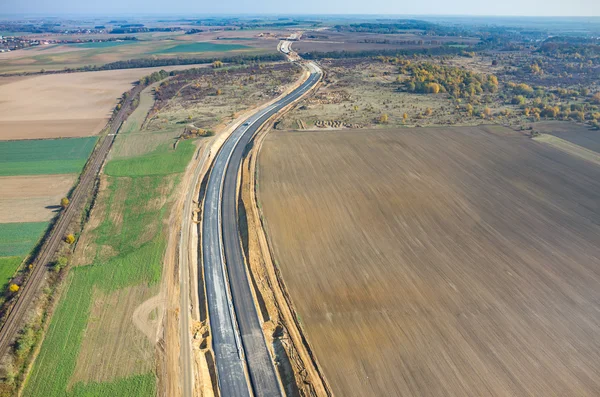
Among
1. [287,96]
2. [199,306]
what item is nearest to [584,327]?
[199,306]

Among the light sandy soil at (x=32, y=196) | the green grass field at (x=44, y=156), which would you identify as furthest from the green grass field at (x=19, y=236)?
the green grass field at (x=44, y=156)

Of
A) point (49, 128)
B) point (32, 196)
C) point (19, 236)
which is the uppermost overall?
point (49, 128)

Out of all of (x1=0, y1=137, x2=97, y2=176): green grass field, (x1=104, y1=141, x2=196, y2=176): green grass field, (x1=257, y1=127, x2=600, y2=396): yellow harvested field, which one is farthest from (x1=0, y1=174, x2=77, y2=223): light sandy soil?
(x1=257, y1=127, x2=600, y2=396): yellow harvested field

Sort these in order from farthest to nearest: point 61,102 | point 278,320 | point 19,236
Result: point 61,102, point 19,236, point 278,320

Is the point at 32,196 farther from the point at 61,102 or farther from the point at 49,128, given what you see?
the point at 61,102

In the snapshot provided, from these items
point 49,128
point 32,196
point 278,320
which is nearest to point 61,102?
point 49,128

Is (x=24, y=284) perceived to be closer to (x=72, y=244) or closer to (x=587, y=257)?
(x=72, y=244)
